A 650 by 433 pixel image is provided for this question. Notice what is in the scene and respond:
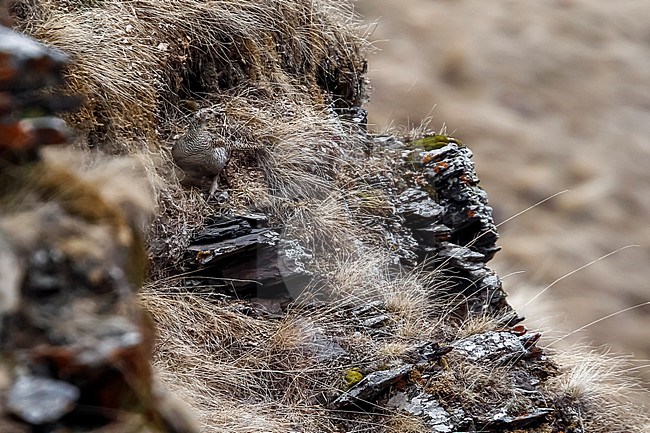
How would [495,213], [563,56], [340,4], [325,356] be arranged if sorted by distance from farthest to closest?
[563,56] < [495,213] < [340,4] < [325,356]

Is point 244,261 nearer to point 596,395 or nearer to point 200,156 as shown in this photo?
point 200,156

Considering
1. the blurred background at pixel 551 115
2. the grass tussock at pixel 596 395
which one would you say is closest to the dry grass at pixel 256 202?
the grass tussock at pixel 596 395

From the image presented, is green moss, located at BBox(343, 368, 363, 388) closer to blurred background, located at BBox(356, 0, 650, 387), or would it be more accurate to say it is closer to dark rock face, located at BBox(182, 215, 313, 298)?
dark rock face, located at BBox(182, 215, 313, 298)

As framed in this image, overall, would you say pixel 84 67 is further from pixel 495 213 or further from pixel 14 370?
pixel 495 213

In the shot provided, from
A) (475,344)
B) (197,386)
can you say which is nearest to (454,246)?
(475,344)

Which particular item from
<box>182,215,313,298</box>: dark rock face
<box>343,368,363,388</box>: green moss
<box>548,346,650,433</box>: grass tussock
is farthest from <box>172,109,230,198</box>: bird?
<box>548,346,650,433</box>: grass tussock
